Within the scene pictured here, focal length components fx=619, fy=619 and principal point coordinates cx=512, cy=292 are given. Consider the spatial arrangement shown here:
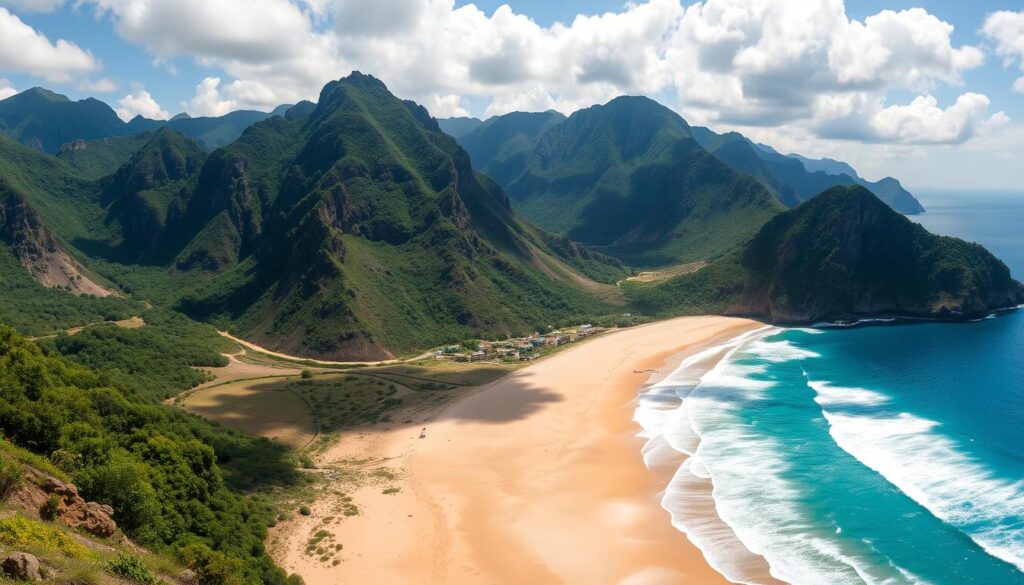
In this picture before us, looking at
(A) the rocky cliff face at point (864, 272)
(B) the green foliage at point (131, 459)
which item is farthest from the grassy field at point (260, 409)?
(A) the rocky cliff face at point (864, 272)

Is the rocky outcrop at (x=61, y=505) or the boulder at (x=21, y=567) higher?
the boulder at (x=21, y=567)

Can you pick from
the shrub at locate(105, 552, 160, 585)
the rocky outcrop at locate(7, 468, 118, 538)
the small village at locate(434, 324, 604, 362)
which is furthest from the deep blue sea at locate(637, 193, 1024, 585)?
the rocky outcrop at locate(7, 468, 118, 538)

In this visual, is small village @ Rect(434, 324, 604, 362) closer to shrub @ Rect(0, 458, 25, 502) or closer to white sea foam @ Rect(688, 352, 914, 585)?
white sea foam @ Rect(688, 352, 914, 585)

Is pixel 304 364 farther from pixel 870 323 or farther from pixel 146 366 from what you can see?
pixel 870 323

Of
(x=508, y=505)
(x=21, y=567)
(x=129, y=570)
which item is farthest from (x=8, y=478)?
(x=508, y=505)

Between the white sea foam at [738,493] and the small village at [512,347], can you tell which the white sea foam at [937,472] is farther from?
the small village at [512,347]

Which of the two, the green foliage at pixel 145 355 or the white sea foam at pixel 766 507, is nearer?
the white sea foam at pixel 766 507
